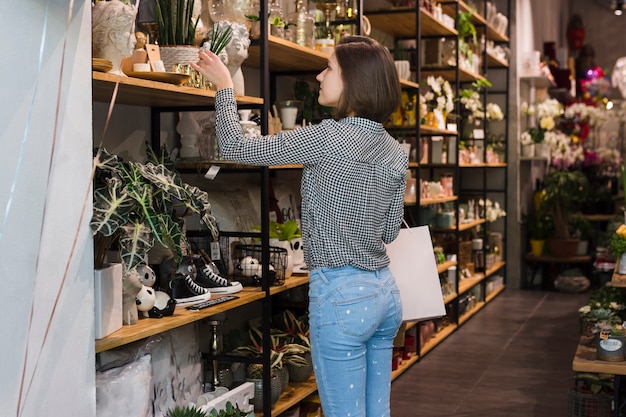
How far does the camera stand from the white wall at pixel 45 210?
207cm

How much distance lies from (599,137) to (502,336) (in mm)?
6246

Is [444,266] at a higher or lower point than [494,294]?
higher

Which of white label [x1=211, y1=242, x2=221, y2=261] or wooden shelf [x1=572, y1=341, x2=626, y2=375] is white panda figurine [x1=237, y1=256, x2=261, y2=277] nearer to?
white label [x1=211, y1=242, x2=221, y2=261]

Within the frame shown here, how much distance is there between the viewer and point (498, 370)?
5.62 m

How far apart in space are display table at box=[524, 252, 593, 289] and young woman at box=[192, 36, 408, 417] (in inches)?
273

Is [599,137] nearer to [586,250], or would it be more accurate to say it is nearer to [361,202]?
[586,250]

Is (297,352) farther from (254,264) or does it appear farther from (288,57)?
(288,57)

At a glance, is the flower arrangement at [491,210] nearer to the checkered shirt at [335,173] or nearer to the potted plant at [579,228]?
the potted plant at [579,228]

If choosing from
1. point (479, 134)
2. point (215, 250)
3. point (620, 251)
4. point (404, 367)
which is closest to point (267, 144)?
point (215, 250)

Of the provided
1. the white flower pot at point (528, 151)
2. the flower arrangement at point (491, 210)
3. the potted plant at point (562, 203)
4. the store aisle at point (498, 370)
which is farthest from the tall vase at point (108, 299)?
the white flower pot at point (528, 151)

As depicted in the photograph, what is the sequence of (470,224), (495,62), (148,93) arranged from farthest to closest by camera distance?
(495,62)
(470,224)
(148,93)

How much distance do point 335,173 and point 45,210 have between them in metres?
0.79

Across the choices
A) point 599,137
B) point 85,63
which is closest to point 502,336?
point 85,63

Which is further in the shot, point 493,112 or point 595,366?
point 493,112
